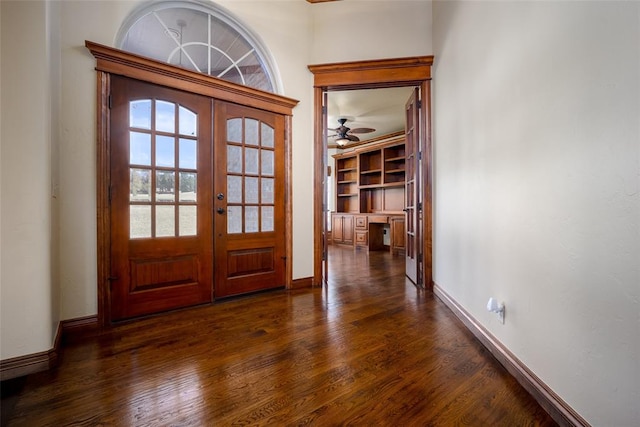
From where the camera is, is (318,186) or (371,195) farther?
(371,195)

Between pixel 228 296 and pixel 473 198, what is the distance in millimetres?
2410

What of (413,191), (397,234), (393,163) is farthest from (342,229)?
(413,191)

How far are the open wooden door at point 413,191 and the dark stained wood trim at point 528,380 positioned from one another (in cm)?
119

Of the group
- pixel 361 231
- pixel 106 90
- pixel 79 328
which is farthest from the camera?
pixel 361 231

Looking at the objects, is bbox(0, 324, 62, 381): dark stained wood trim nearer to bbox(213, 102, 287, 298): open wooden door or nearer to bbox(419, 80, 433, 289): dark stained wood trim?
bbox(213, 102, 287, 298): open wooden door

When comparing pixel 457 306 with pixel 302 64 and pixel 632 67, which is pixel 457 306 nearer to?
pixel 632 67

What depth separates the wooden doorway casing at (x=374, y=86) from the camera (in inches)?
126

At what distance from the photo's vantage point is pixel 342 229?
7047mm

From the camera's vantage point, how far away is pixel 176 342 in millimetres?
1974

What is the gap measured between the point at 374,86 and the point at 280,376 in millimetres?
3091

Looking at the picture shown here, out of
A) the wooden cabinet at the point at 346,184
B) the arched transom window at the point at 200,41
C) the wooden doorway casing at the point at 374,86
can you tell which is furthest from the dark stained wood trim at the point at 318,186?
the wooden cabinet at the point at 346,184

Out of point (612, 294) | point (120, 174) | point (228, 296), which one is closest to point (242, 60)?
point (120, 174)

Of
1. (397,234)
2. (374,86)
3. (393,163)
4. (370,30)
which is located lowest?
(397,234)

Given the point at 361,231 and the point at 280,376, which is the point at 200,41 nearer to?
the point at 280,376
